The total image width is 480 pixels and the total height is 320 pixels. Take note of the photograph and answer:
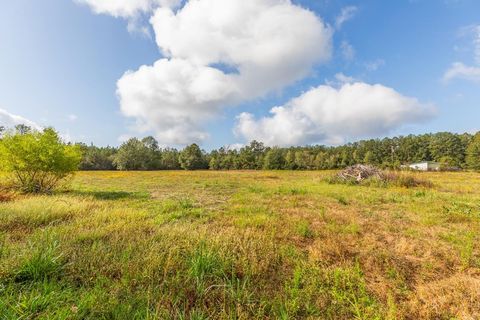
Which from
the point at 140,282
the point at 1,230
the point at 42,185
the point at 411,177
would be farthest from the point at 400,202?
the point at 42,185

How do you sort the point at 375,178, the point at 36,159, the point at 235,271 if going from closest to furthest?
the point at 235,271 → the point at 36,159 → the point at 375,178

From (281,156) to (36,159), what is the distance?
83365 millimetres

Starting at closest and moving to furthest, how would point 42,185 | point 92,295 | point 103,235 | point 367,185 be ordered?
point 92,295, point 103,235, point 42,185, point 367,185

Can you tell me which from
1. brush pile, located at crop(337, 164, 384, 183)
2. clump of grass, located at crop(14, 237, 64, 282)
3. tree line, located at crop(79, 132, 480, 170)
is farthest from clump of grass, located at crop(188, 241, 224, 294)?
tree line, located at crop(79, 132, 480, 170)

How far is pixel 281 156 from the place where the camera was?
9138cm

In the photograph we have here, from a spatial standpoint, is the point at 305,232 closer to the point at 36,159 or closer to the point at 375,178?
the point at 36,159

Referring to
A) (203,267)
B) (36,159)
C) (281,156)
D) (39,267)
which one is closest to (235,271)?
(203,267)

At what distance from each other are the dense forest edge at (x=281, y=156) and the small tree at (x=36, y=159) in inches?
2347

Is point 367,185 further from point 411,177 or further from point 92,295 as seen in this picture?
point 92,295

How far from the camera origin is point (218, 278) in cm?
355

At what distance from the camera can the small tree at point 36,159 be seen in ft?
40.1

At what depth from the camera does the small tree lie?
40.1 ft

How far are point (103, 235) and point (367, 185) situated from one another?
741 inches

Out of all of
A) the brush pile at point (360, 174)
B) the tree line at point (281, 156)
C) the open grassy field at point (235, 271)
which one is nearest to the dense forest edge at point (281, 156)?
the tree line at point (281, 156)
